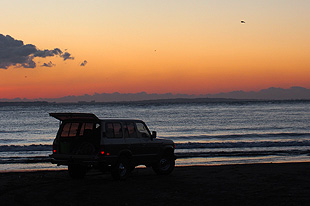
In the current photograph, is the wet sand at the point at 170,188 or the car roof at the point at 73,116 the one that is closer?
the wet sand at the point at 170,188

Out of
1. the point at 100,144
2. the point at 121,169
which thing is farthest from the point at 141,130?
the point at 100,144

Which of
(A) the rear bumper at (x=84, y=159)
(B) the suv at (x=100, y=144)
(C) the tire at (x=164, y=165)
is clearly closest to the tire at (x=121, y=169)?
(B) the suv at (x=100, y=144)

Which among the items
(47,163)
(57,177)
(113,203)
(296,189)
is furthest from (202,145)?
(113,203)

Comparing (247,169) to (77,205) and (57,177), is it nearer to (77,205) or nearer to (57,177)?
(57,177)

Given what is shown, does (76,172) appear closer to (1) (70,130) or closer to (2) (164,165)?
(1) (70,130)

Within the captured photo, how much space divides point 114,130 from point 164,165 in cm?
316

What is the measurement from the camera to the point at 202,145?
1448 inches

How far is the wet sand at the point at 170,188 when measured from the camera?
11438mm

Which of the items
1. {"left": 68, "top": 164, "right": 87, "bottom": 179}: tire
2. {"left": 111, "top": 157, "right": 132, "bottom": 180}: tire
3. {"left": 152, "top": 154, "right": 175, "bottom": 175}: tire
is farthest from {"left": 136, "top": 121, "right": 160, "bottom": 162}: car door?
{"left": 68, "top": 164, "right": 87, "bottom": 179}: tire

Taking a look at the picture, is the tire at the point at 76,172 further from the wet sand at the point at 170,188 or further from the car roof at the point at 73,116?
the car roof at the point at 73,116

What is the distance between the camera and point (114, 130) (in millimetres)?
15117

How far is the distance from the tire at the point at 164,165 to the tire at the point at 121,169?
5.61 feet

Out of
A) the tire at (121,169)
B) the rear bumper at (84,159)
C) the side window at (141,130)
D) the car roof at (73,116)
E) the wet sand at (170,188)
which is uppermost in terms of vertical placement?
the car roof at (73,116)

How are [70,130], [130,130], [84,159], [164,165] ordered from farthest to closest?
1. [164,165]
2. [130,130]
3. [70,130]
4. [84,159]
